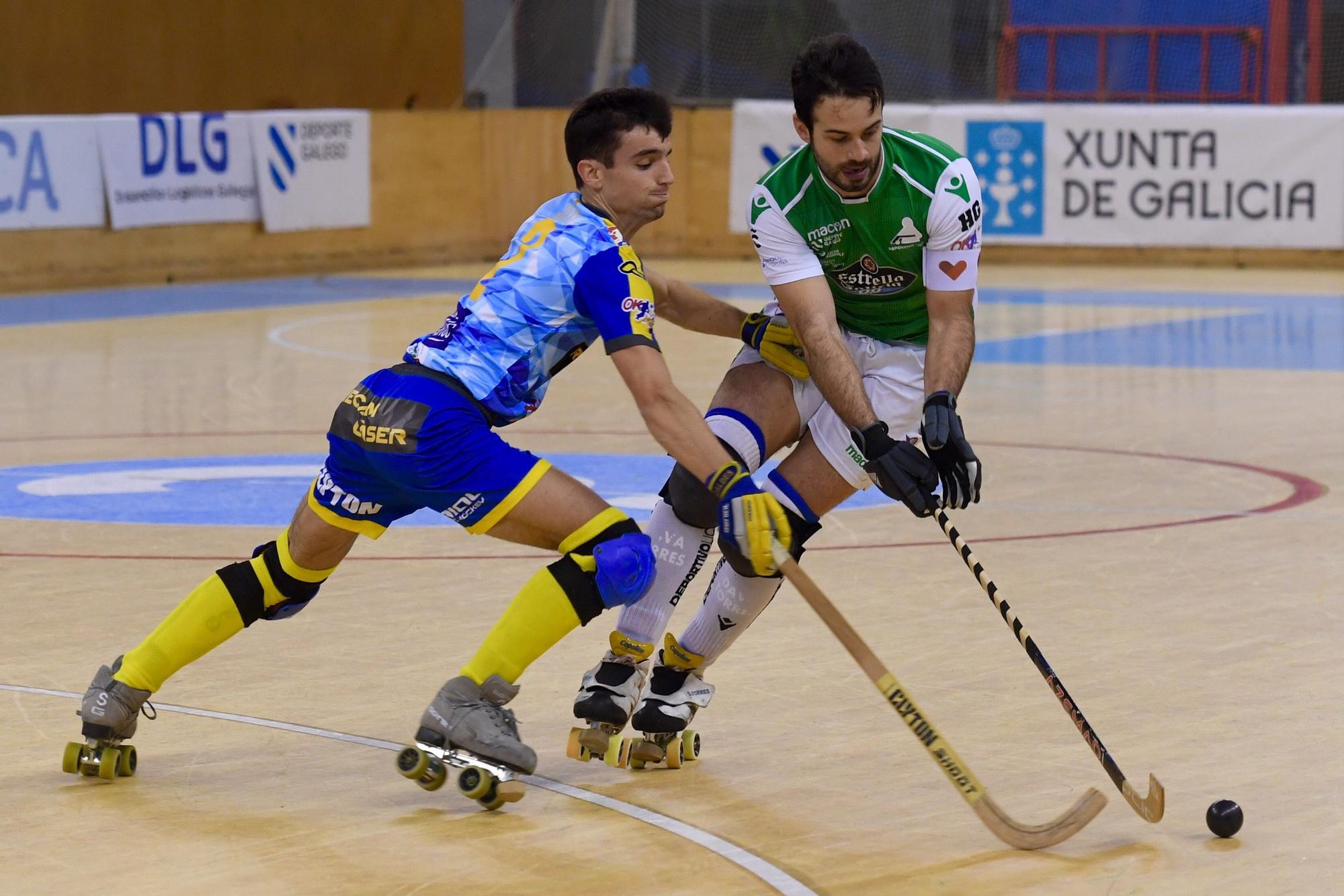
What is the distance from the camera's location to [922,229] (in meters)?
5.90

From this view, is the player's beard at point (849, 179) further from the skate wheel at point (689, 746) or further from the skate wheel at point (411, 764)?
the skate wheel at point (411, 764)

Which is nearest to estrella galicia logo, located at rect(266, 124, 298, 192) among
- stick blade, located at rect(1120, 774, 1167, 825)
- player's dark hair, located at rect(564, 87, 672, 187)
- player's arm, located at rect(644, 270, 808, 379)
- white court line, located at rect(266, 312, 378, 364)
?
white court line, located at rect(266, 312, 378, 364)

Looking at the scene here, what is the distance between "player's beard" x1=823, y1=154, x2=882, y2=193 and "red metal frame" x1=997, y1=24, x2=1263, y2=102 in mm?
21080

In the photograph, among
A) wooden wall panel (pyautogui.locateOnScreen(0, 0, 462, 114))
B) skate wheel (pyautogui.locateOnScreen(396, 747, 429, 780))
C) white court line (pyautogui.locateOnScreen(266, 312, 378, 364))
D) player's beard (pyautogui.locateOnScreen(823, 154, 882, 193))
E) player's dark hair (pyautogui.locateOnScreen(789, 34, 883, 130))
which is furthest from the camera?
wooden wall panel (pyautogui.locateOnScreen(0, 0, 462, 114))

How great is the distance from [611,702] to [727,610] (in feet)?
1.56

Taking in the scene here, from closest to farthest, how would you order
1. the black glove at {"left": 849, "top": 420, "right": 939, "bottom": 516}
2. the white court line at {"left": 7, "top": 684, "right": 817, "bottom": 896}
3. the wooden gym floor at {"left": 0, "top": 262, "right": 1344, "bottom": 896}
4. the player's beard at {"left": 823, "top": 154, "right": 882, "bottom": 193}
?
the white court line at {"left": 7, "top": 684, "right": 817, "bottom": 896} → the wooden gym floor at {"left": 0, "top": 262, "right": 1344, "bottom": 896} → the black glove at {"left": 849, "top": 420, "right": 939, "bottom": 516} → the player's beard at {"left": 823, "top": 154, "right": 882, "bottom": 193}

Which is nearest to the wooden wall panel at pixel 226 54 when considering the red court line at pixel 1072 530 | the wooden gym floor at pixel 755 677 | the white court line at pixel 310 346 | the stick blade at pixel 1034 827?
the white court line at pixel 310 346

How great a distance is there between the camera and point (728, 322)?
614 cm

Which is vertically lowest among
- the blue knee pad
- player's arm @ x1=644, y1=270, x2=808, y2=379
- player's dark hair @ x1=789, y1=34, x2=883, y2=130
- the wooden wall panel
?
the blue knee pad

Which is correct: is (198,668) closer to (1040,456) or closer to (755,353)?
(755,353)

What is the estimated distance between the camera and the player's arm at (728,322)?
19.7 ft

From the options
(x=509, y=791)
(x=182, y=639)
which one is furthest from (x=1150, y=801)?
(x=182, y=639)

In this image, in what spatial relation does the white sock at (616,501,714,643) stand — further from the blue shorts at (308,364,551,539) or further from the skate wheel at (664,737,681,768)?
the blue shorts at (308,364,551,539)

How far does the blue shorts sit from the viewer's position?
5.22 metres
